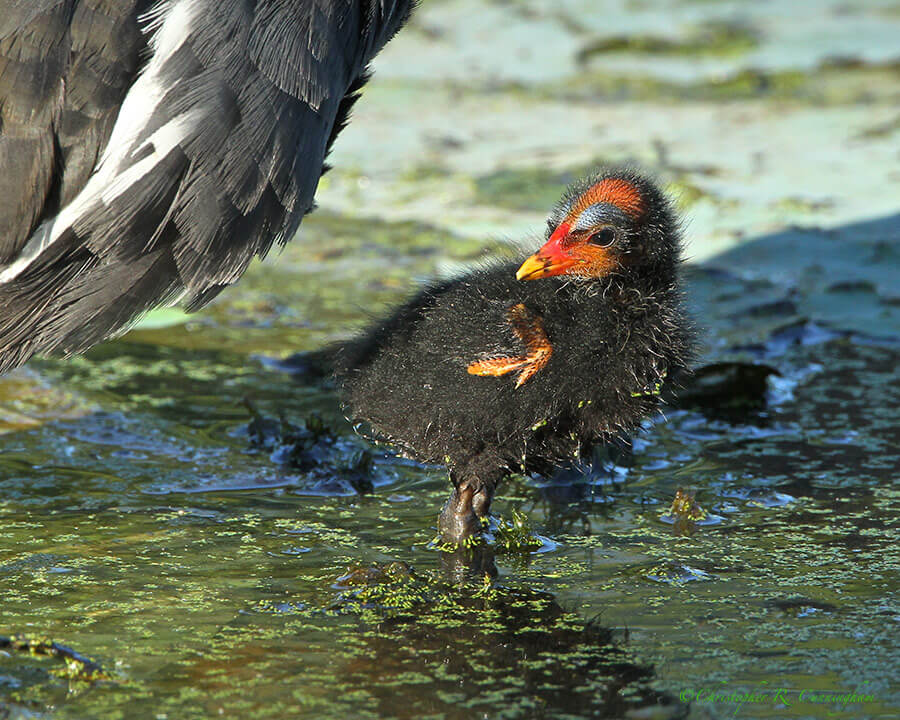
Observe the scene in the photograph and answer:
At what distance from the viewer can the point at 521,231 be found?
551cm

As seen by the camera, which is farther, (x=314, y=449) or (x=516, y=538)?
(x=314, y=449)

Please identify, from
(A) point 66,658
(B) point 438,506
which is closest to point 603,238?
(B) point 438,506

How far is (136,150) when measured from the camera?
3021 mm

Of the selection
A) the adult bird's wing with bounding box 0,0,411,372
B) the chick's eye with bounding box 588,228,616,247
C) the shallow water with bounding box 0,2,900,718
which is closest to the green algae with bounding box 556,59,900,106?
the shallow water with bounding box 0,2,900,718

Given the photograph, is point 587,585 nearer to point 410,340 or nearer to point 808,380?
point 410,340

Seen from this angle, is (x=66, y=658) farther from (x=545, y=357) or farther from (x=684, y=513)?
(x=684, y=513)

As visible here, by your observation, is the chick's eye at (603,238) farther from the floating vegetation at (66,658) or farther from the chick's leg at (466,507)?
the floating vegetation at (66,658)

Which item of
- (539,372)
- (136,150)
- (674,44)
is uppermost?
(674,44)

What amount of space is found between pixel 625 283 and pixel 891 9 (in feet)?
20.5

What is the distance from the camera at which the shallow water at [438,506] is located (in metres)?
2.40

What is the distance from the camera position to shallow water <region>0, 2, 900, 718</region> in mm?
2400

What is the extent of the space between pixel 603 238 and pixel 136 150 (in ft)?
3.67

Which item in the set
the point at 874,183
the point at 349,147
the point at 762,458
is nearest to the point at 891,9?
the point at 874,183

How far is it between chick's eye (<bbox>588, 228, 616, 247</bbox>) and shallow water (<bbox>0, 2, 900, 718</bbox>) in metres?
0.57
